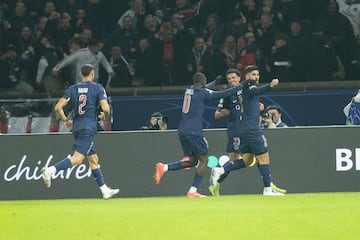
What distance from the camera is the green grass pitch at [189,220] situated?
38.3 ft

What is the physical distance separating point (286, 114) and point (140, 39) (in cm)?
373

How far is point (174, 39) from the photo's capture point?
78.7 feet

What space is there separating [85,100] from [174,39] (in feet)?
22.1

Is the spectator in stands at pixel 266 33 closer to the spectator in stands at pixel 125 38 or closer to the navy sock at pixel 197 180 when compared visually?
the spectator in stands at pixel 125 38

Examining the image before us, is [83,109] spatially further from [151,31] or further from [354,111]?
[151,31]

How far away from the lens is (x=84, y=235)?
11812 millimetres

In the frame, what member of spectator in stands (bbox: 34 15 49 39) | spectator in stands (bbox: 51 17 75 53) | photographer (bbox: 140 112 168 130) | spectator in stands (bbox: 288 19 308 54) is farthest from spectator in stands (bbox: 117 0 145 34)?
photographer (bbox: 140 112 168 130)

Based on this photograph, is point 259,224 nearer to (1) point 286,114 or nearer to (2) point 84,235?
(2) point 84,235

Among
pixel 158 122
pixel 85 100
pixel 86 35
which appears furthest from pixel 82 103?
pixel 86 35

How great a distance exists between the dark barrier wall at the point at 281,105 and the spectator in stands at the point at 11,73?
2646 mm

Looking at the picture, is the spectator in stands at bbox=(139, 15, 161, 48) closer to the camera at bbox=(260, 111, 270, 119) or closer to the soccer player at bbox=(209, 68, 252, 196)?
the camera at bbox=(260, 111, 270, 119)

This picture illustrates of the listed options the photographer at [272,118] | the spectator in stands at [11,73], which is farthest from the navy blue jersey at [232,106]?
the spectator in stands at [11,73]

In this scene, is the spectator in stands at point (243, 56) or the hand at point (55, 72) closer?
the spectator in stands at point (243, 56)

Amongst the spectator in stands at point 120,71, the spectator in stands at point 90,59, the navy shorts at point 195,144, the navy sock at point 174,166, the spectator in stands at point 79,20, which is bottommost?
the navy sock at point 174,166
